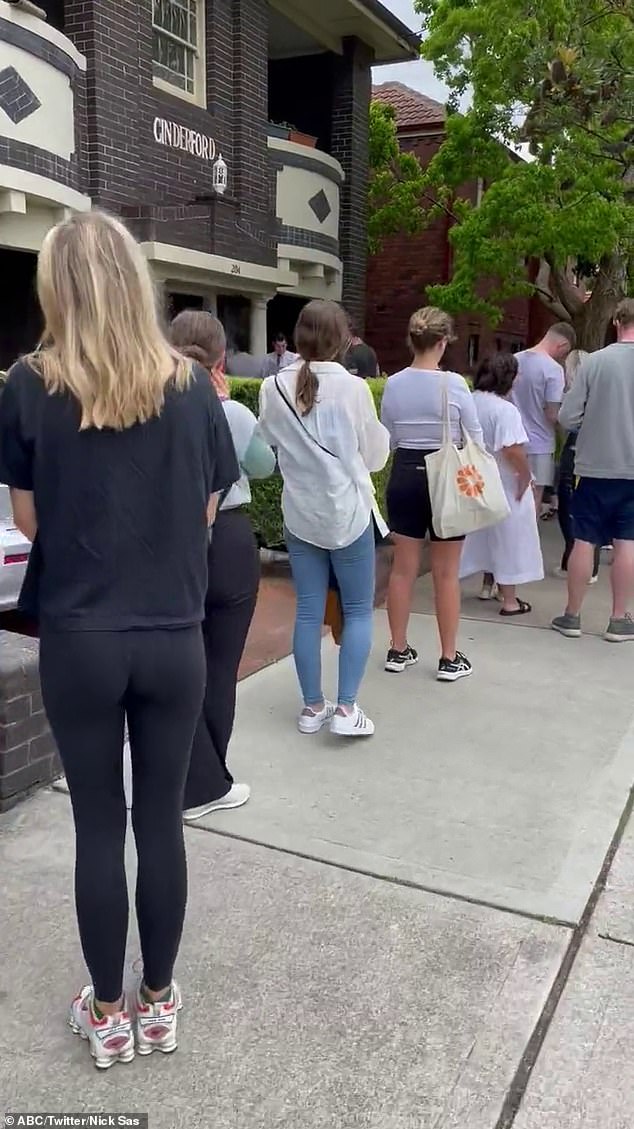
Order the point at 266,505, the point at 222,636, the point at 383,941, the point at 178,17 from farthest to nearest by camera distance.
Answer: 1. the point at 178,17
2. the point at 266,505
3. the point at 222,636
4. the point at 383,941

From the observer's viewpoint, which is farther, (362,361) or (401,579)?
(362,361)

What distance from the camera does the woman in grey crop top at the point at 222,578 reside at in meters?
3.08

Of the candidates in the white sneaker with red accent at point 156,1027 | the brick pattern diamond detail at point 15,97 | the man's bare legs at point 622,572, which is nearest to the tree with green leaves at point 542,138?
the brick pattern diamond detail at point 15,97

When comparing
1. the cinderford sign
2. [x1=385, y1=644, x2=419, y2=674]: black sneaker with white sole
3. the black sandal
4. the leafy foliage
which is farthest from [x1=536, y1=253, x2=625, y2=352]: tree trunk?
[x1=385, y1=644, x2=419, y2=674]: black sneaker with white sole

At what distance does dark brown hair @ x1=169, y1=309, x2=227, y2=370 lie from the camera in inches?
120

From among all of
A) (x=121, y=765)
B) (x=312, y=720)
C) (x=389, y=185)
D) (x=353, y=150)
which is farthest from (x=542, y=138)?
(x=121, y=765)

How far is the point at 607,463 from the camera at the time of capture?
17.8 ft

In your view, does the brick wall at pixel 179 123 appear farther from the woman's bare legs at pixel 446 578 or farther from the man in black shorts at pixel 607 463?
the woman's bare legs at pixel 446 578

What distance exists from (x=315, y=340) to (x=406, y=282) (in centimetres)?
1419

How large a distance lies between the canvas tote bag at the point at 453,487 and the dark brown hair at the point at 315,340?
960 millimetres

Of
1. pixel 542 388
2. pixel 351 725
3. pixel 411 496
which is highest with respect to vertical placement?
pixel 542 388

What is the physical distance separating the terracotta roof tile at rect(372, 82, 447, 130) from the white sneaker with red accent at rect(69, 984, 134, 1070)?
55.2 feet

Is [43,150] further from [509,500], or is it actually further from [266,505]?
[509,500]

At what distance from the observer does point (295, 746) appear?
4109mm
